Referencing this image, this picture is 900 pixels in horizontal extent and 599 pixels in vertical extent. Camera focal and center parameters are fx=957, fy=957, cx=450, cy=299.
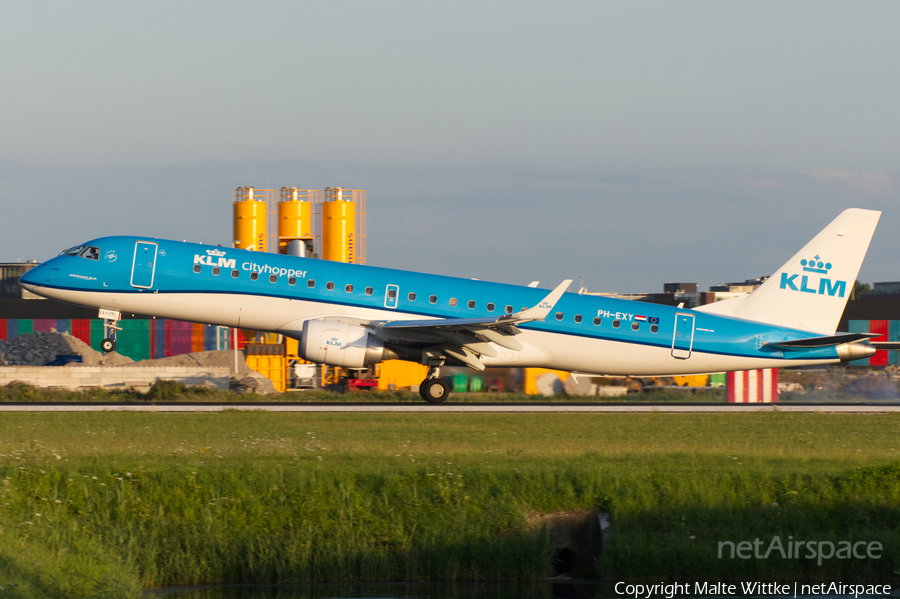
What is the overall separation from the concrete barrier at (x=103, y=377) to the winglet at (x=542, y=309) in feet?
58.0

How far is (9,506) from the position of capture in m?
13.7

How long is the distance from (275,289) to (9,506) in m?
15.5

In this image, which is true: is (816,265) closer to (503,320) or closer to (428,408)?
(503,320)

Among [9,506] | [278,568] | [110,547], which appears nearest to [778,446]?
[278,568]

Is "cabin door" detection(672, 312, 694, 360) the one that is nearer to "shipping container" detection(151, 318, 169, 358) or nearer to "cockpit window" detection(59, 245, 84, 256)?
"cockpit window" detection(59, 245, 84, 256)

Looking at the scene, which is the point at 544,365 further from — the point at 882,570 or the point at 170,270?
the point at 882,570

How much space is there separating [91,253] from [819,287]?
77.6ft

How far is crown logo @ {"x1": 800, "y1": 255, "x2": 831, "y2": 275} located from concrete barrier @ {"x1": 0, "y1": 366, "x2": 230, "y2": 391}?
23.5 metres

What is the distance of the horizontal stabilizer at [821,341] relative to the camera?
30.5 meters

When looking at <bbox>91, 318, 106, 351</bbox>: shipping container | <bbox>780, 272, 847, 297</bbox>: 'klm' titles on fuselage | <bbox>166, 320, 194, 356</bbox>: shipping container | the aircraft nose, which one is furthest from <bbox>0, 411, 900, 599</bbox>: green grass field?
<bbox>91, 318, 106, 351</bbox>: shipping container

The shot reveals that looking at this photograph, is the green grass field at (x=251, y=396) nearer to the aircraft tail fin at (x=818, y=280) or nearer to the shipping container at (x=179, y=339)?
the aircraft tail fin at (x=818, y=280)

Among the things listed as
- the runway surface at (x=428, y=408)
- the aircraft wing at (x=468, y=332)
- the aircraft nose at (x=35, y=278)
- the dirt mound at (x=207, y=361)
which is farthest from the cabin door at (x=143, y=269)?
the dirt mound at (x=207, y=361)

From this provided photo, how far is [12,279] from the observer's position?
78.9 meters

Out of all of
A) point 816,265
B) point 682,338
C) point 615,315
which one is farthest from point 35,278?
point 816,265
